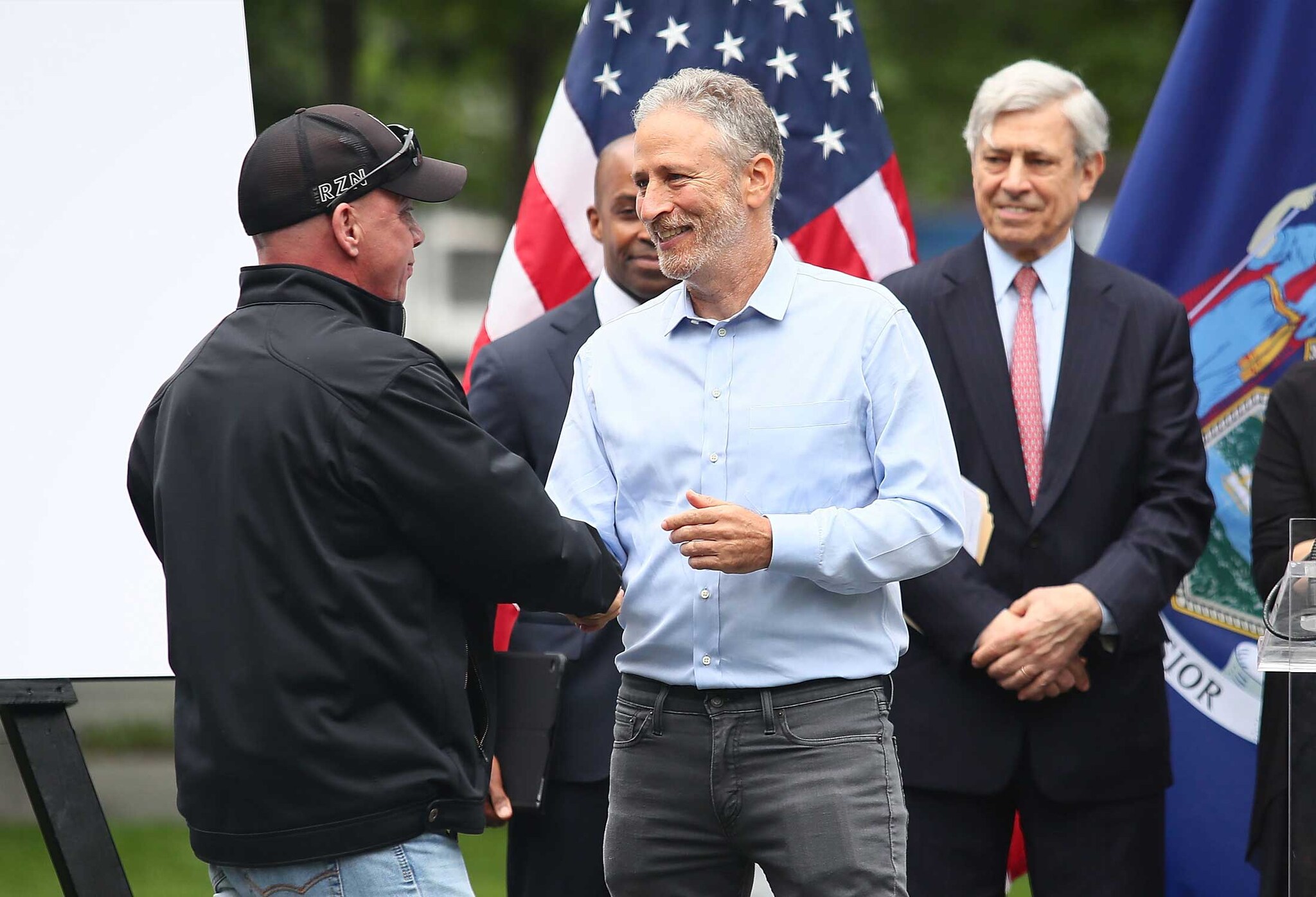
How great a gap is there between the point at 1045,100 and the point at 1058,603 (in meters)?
1.33

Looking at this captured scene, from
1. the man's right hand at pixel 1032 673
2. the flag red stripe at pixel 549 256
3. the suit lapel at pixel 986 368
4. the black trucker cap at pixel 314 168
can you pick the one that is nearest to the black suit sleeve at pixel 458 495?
the black trucker cap at pixel 314 168

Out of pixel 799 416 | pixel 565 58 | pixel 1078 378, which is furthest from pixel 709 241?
pixel 565 58

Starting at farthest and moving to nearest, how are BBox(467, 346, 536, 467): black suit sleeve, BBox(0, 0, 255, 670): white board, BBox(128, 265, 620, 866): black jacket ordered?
BBox(467, 346, 536, 467): black suit sleeve
BBox(0, 0, 255, 670): white board
BBox(128, 265, 620, 866): black jacket

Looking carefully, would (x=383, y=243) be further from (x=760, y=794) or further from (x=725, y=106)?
(x=760, y=794)

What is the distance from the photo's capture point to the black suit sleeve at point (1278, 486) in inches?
150

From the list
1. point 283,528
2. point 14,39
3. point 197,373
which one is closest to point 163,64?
point 14,39

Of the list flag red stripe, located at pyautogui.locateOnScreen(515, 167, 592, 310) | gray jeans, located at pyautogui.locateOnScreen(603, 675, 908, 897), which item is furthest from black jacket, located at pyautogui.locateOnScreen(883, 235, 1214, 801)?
flag red stripe, located at pyautogui.locateOnScreen(515, 167, 592, 310)

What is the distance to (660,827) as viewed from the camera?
2938 millimetres

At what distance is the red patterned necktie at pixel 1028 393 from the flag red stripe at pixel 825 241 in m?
1.15

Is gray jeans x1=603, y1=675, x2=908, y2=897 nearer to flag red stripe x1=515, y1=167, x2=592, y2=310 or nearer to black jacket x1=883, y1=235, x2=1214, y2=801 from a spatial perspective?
black jacket x1=883, y1=235, x2=1214, y2=801

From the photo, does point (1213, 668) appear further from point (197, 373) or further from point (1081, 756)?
point (197, 373)

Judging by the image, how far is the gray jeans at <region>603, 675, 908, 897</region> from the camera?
9.20ft

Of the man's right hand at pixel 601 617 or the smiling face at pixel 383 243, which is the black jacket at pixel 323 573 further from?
the man's right hand at pixel 601 617

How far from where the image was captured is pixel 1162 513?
3.78 meters
